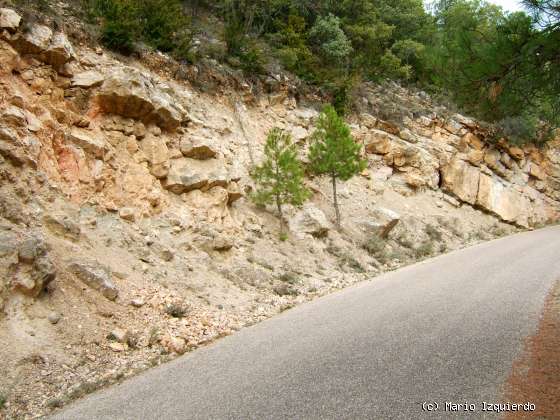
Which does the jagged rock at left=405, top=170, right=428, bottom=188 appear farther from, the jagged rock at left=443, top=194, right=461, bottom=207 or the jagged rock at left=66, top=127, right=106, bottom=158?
the jagged rock at left=66, top=127, right=106, bottom=158

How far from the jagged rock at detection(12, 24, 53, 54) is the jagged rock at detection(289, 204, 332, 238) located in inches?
409

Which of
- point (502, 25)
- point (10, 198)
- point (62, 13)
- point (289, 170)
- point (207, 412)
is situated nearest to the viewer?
point (207, 412)

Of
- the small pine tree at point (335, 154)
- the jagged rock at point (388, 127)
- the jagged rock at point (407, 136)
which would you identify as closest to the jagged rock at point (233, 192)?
the small pine tree at point (335, 154)

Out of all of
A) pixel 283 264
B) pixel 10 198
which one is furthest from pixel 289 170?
pixel 10 198

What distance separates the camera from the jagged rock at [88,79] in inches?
470

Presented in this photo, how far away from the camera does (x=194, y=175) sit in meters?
13.2

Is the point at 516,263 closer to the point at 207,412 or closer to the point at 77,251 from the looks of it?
the point at 207,412

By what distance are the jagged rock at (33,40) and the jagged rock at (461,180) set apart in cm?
2311

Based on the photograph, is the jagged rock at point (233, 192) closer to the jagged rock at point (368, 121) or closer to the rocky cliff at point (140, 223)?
the rocky cliff at point (140, 223)

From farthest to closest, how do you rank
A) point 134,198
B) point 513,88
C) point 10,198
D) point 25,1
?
point 25,1
point 134,198
point 10,198
point 513,88

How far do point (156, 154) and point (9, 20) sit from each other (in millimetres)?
5338

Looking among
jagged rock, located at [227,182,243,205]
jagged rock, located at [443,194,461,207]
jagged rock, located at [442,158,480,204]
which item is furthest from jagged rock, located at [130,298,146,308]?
jagged rock, located at [442,158,480,204]

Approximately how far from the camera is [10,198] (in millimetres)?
7938

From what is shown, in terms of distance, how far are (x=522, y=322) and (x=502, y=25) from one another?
15.1 feet
